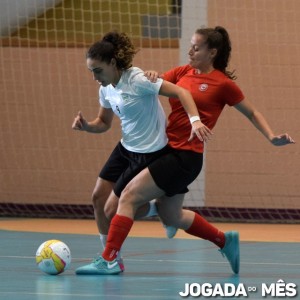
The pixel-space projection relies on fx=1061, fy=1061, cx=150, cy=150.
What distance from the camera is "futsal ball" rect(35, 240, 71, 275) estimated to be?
22.5ft

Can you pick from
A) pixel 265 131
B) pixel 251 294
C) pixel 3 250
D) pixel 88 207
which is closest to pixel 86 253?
pixel 3 250

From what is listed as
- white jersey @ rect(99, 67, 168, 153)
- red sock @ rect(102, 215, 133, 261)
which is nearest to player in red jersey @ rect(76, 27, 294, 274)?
red sock @ rect(102, 215, 133, 261)

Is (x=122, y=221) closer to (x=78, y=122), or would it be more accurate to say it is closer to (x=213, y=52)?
(x=78, y=122)

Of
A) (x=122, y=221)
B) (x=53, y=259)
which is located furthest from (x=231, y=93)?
(x=53, y=259)

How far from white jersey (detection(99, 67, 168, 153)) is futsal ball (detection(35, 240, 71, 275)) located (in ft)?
2.71

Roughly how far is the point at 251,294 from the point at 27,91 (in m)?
8.34

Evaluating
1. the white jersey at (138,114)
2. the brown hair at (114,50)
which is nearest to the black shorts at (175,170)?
the white jersey at (138,114)

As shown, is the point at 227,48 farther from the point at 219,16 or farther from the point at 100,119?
the point at 219,16

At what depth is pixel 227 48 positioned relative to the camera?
7.35 m

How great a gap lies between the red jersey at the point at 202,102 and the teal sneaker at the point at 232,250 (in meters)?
0.67

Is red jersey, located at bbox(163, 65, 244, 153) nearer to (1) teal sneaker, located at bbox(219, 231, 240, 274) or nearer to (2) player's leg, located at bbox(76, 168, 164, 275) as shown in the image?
(2) player's leg, located at bbox(76, 168, 164, 275)

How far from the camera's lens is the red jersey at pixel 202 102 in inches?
279

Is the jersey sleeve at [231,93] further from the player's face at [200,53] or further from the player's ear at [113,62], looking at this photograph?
the player's ear at [113,62]

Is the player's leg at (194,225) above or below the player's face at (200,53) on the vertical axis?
below
